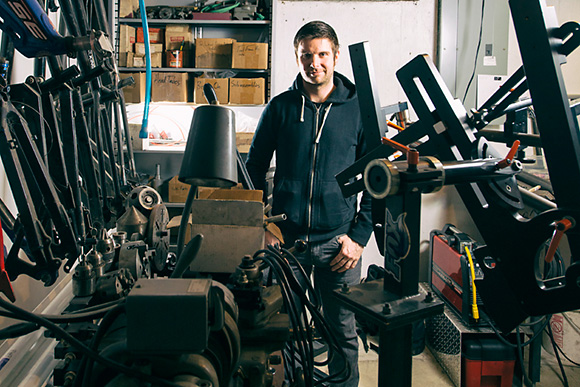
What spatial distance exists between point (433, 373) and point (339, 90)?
166 centimetres

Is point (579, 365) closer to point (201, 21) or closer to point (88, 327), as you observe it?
point (88, 327)

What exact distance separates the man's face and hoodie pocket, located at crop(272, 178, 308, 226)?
452 mm

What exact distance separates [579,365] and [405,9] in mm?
2571

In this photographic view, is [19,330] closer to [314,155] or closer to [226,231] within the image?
[226,231]

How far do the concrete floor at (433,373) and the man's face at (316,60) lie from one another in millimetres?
1588

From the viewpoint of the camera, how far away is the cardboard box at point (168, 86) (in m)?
3.25

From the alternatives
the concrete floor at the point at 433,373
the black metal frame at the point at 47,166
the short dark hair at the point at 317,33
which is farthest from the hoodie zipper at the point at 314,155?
the concrete floor at the point at 433,373

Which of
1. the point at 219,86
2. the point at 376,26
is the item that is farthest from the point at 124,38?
the point at 376,26

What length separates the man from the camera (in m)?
1.78

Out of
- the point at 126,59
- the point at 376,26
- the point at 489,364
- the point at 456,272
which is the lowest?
the point at 489,364

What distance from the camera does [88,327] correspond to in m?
0.75

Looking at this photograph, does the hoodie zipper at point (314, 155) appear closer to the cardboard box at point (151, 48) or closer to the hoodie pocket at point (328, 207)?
the hoodie pocket at point (328, 207)

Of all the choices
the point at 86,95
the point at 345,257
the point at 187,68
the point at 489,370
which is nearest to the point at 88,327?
the point at 345,257

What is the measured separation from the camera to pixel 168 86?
128 inches
